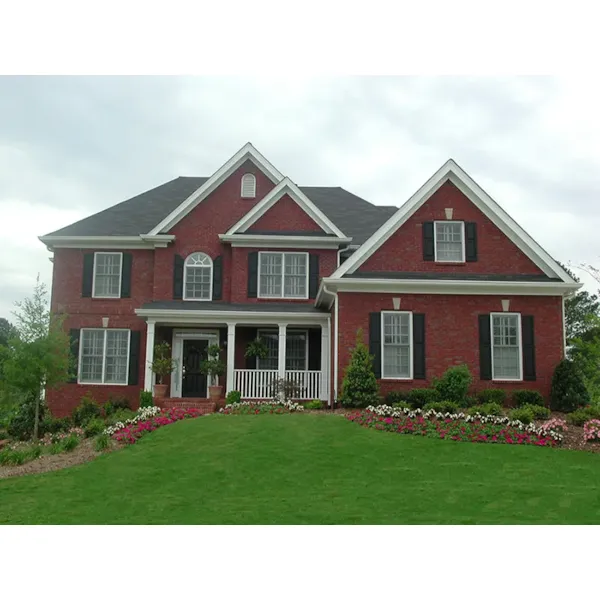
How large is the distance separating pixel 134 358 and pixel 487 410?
12672mm

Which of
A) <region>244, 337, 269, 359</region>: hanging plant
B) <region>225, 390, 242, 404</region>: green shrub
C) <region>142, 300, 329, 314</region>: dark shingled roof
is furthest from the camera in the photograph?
<region>244, 337, 269, 359</region>: hanging plant

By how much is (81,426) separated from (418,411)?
11017 millimetres

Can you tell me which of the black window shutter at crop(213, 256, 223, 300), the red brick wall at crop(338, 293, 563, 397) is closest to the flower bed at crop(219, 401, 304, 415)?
the red brick wall at crop(338, 293, 563, 397)

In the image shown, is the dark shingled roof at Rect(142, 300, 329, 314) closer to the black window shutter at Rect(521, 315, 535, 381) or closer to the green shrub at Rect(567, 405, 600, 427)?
the black window shutter at Rect(521, 315, 535, 381)

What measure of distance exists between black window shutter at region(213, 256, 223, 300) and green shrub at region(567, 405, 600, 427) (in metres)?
12.6

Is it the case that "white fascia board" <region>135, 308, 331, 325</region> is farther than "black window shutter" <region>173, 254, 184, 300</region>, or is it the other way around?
"black window shutter" <region>173, 254, 184, 300</region>

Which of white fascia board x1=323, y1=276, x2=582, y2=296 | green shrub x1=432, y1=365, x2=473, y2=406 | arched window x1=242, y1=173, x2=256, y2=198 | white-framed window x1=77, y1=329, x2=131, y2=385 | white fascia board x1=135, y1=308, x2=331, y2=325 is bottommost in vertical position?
green shrub x1=432, y1=365, x2=473, y2=406

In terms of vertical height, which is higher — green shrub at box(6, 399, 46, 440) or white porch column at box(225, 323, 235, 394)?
white porch column at box(225, 323, 235, 394)

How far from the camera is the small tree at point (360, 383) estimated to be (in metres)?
18.7

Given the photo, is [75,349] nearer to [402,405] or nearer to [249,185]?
[249,185]

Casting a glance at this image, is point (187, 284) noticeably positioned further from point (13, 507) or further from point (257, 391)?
point (13, 507)

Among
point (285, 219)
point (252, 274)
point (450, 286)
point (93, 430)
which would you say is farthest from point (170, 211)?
point (450, 286)

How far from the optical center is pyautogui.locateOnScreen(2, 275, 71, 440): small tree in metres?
17.7

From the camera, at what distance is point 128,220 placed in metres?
25.8
